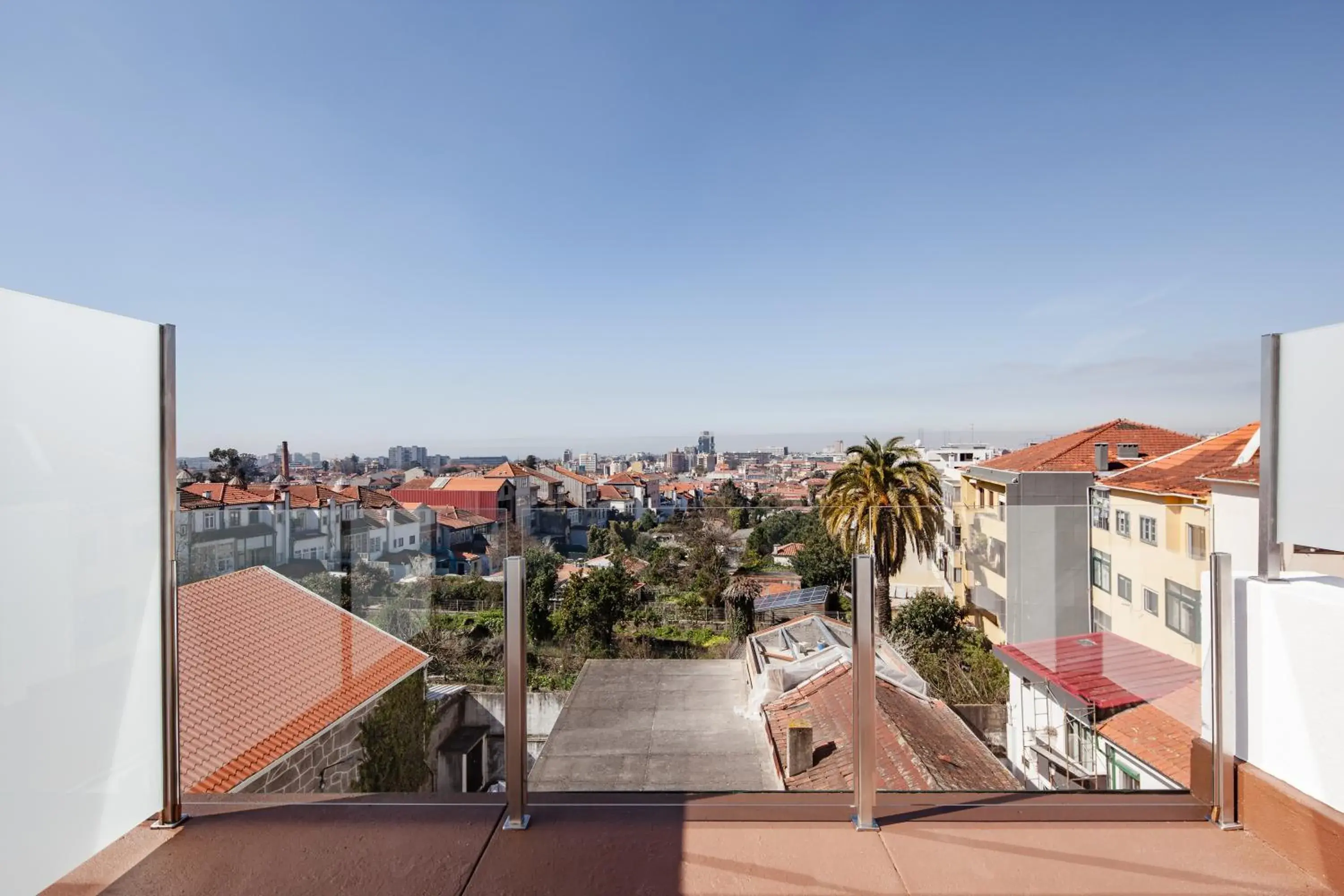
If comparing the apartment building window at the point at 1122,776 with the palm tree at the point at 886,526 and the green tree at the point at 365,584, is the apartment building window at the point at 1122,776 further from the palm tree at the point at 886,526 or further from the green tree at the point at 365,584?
the green tree at the point at 365,584

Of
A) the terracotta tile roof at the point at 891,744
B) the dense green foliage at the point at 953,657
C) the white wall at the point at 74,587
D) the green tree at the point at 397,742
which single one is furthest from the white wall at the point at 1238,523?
the white wall at the point at 74,587

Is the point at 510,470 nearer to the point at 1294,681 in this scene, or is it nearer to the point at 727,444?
the point at 1294,681

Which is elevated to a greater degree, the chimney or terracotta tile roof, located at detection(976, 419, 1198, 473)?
terracotta tile roof, located at detection(976, 419, 1198, 473)

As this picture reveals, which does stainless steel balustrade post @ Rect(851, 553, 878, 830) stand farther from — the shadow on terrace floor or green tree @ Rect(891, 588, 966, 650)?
green tree @ Rect(891, 588, 966, 650)

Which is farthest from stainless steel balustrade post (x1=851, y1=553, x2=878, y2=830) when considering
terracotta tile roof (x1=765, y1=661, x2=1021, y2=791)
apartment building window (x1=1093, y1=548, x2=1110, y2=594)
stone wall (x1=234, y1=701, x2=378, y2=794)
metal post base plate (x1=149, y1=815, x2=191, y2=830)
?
metal post base plate (x1=149, y1=815, x2=191, y2=830)

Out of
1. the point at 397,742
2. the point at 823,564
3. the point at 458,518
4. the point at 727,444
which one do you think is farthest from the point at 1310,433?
the point at 727,444

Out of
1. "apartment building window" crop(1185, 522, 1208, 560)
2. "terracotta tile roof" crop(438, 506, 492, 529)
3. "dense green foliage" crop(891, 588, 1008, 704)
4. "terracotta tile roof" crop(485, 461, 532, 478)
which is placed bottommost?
"dense green foliage" crop(891, 588, 1008, 704)
